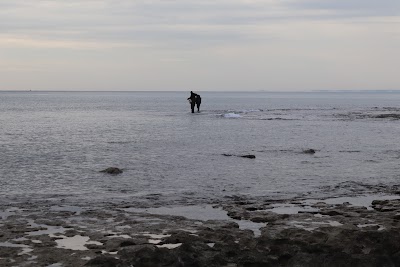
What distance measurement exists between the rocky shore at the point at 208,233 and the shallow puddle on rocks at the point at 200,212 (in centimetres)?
2

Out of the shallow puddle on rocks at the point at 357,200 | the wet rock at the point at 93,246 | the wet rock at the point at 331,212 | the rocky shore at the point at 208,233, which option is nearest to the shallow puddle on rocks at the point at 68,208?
the rocky shore at the point at 208,233

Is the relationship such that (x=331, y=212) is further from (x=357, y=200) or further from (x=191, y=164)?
(x=191, y=164)

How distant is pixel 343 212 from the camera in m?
13.2

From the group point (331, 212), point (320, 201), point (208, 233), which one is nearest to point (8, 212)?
point (208, 233)

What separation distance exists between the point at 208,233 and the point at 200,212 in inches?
118

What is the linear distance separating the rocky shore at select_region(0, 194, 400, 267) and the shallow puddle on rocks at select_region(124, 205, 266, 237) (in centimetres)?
2

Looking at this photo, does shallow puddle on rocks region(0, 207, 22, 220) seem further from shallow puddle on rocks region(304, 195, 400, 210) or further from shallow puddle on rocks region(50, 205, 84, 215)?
shallow puddle on rocks region(304, 195, 400, 210)

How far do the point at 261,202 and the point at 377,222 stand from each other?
3649mm

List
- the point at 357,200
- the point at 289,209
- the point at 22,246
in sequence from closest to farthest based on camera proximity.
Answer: the point at 22,246, the point at 289,209, the point at 357,200

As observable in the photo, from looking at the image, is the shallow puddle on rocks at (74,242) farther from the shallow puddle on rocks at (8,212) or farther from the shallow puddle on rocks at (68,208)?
the shallow puddle on rocks at (68,208)

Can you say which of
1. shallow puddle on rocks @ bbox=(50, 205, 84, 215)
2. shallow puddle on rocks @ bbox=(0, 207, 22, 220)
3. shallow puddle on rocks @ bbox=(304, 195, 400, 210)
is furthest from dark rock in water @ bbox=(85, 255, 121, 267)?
shallow puddle on rocks @ bbox=(304, 195, 400, 210)

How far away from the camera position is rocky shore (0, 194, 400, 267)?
28.1 feet

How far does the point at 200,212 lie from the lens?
534 inches

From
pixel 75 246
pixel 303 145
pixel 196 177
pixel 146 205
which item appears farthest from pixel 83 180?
pixel 303 145
